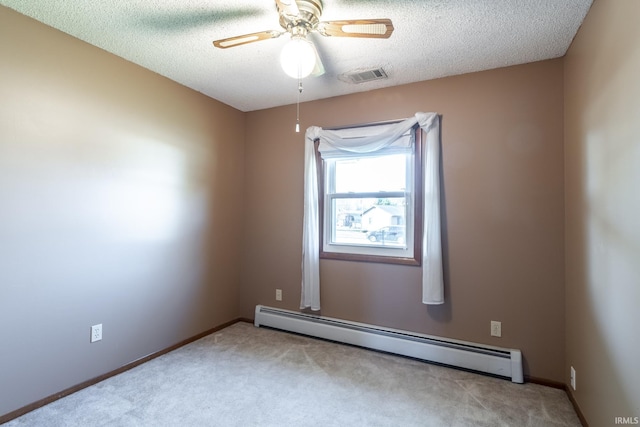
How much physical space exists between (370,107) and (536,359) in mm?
2501

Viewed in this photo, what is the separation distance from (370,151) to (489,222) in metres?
1.19

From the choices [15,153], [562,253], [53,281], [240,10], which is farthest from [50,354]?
[562,253]

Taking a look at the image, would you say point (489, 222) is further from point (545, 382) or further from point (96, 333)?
point (96, 333)

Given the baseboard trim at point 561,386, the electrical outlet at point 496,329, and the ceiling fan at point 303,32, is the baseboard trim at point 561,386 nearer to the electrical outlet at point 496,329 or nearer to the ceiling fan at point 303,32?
the electrical outlet at point 496,329

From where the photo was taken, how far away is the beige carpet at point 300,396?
183 cm

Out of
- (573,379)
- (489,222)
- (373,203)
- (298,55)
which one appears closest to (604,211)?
(489,222)

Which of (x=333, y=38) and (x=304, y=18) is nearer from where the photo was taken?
(x=304, y=18)

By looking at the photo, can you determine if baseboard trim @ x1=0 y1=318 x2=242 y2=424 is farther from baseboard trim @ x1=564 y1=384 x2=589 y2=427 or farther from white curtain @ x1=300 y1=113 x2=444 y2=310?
baseboard trim @ x1=564 y1=384 x2=589 y2=427

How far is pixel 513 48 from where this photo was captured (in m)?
2.16

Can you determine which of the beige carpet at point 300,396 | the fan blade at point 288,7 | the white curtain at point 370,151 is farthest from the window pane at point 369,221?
the fan blade at point 288,7

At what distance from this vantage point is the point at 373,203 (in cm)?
299

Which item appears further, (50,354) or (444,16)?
(50,354)

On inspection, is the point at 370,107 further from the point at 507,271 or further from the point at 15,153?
the point at 15,153

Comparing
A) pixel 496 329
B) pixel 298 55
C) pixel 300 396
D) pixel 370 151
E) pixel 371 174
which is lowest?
pixel 300 396
